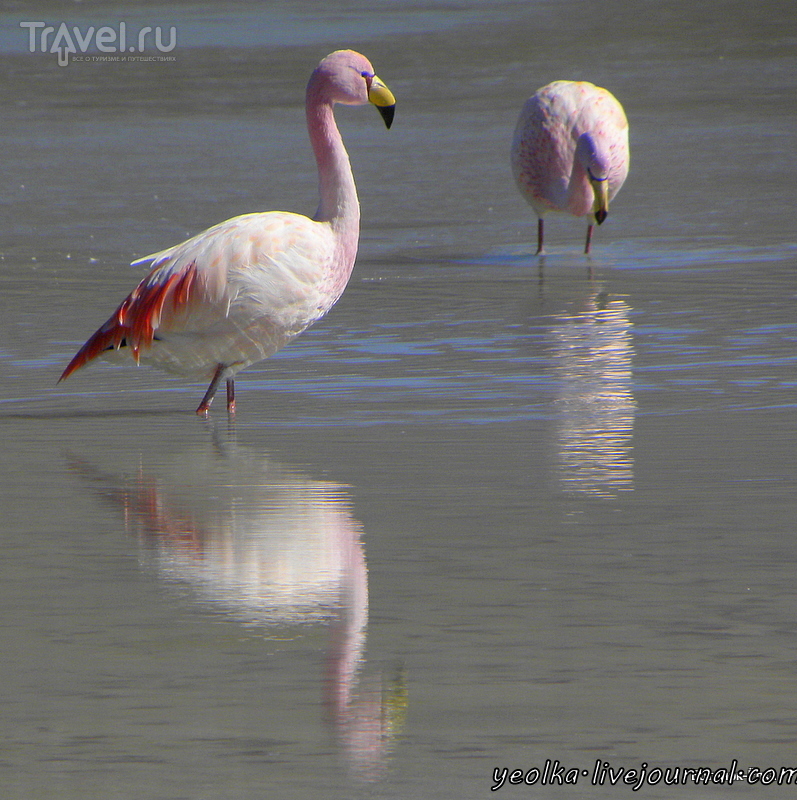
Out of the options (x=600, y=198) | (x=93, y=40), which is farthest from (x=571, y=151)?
(x=93, y=40)

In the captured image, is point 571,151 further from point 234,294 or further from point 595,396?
point 234,294

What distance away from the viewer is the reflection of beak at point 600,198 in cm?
1262

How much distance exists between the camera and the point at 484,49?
2605 cm

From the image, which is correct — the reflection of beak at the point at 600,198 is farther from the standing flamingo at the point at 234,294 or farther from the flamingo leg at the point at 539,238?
the standing flamingo at the point at 234,294

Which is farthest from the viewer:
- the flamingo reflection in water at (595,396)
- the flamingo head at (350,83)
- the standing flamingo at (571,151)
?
the standing flamingo at (571,151)

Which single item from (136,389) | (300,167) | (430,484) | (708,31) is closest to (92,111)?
(300,167)

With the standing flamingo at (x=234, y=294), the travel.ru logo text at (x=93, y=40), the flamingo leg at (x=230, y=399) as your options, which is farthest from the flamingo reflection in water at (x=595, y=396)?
the travel.ru logo text at (x=93, y=40)

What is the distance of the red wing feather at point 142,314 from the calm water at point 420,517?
25 cm

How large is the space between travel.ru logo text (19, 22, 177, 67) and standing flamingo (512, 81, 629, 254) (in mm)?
13550

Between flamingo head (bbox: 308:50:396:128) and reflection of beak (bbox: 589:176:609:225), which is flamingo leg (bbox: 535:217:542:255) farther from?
flamingo head (bbox: 308:50:396:128)

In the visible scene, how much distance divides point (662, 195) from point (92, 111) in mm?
8440

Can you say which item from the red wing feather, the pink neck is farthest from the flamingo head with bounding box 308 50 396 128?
the red wing feather

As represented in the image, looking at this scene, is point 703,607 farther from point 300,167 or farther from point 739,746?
point 300,167

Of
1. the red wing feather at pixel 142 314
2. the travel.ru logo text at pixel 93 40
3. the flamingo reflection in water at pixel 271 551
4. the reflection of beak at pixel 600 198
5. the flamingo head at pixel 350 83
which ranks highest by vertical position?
the travel.ru logo text at pixel 93 40
